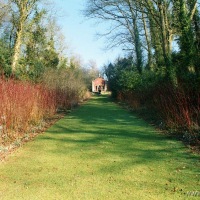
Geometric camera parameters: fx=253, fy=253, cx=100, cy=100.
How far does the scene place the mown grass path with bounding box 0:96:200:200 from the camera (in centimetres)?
388

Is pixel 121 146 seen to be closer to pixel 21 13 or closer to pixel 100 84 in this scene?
pixel 21 13

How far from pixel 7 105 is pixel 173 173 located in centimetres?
474

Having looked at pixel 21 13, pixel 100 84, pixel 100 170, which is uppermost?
pixel 21 13

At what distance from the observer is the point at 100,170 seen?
489cm

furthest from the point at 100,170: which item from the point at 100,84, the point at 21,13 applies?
the point at 100,84

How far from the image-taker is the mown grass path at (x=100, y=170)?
12.7 feet

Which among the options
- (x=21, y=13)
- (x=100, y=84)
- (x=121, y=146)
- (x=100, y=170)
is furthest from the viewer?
(x=100, y=84)

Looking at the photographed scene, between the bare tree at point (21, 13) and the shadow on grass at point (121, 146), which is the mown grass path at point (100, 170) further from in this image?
the bare tree at point (21, 13)

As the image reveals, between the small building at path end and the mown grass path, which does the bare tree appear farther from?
the small building at path end

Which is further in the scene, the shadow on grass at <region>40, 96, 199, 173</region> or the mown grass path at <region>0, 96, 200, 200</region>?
the shadow on grass at <region>40, 96, 199, 173</region>

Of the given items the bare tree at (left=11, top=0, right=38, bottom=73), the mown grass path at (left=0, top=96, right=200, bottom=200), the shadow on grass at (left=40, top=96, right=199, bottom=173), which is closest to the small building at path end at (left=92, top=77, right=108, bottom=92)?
the bare tree at (left=11, top=0, right=38, bottom=73)

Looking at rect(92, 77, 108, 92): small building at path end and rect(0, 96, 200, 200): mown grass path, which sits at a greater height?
rect(92, 77, 108, 92): small building at path end

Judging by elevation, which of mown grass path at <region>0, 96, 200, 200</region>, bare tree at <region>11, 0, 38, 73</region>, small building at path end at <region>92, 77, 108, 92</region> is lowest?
mown grass path at <region>0, 96, 200, 200</region>

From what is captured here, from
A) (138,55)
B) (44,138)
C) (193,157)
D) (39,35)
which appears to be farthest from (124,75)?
(193,157)
